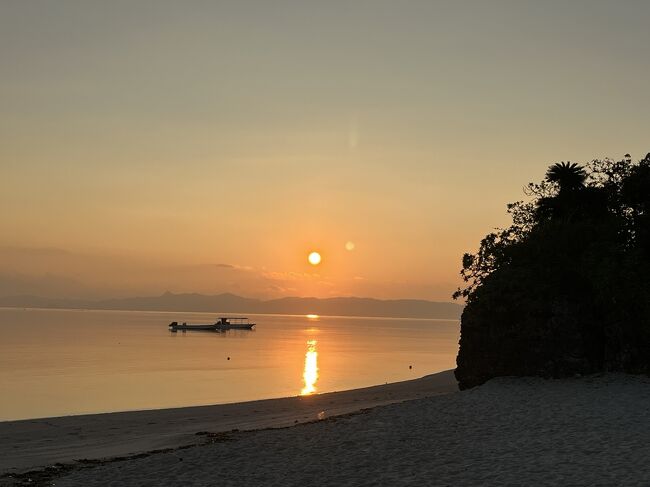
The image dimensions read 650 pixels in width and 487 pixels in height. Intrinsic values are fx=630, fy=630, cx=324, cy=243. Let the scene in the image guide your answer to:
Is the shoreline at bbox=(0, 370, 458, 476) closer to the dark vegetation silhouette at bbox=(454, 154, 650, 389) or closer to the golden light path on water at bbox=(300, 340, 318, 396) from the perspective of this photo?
the dark vegetation silhouette at bbox=(454, 154, 650, 389)

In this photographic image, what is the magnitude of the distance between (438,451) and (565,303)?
1660 centimetres

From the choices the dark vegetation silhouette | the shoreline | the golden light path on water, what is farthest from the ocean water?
the dark vegetation silhouette

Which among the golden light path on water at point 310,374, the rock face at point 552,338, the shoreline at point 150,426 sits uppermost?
the rock face at point 552,338

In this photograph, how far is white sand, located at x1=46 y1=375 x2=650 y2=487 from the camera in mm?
14016

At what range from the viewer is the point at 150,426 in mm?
29375

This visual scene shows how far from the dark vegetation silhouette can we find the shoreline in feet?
23.2

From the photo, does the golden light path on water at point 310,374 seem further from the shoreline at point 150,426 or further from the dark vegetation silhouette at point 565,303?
the dark vegetation silhouette at point 565,303

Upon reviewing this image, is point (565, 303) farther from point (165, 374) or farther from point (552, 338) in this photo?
point (165, 374)

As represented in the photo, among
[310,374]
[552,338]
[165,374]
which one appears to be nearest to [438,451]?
[552,338]

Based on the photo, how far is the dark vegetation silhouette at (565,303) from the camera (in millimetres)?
29531

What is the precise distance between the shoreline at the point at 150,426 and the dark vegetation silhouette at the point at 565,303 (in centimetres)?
706

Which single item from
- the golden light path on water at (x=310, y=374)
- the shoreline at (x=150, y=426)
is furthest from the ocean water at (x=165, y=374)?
the shoreline at (x=150, y=426)

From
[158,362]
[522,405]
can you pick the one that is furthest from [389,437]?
[158,362]

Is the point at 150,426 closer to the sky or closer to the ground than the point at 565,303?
closer to the ground
